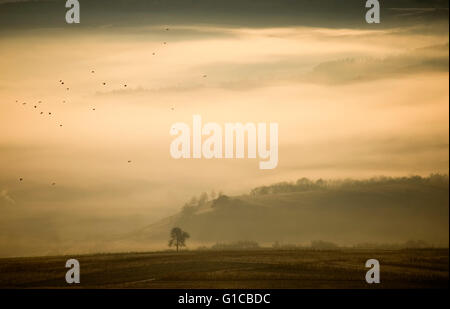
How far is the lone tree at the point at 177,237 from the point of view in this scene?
39.0 ft

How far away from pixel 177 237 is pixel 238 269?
1074mm

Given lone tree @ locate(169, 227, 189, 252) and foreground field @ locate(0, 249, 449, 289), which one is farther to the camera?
lone tree @ locate(169, 227, 189, 252)

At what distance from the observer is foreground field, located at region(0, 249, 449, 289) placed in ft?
38.3

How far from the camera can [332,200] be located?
12.0 metres

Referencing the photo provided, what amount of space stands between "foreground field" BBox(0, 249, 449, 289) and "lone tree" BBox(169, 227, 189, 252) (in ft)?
0.50

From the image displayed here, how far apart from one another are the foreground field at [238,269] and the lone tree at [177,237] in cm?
15

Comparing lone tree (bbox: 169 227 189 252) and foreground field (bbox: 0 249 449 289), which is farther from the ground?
lone tree (bbox: 169 227 189 252)

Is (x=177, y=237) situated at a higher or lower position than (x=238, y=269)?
higher

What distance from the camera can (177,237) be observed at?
470 inches

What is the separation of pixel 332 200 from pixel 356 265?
107 cm

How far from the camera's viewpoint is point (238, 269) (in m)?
11.9
